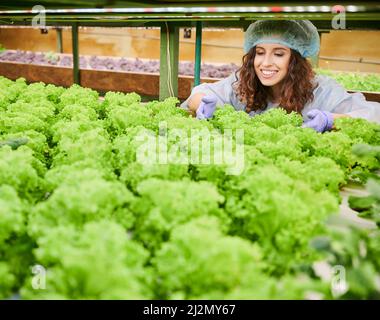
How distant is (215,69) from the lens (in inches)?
313

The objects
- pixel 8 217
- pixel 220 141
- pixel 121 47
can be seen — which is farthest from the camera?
pixel 121 47

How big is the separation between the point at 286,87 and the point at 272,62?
28 cm

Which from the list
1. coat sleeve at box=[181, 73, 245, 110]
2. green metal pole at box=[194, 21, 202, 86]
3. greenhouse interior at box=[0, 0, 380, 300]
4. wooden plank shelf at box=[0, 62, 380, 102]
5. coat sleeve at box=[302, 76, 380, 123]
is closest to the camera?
greenhouse interior at box=[0, 0, 380, 300]

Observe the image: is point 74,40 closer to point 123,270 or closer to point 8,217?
point 8,217

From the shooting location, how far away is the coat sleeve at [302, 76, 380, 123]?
3.40 m

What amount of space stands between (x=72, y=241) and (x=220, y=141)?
1019mm

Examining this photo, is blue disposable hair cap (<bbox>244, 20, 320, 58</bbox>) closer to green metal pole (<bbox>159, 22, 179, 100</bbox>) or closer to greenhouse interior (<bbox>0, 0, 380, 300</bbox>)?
greenhouse interior (<bbox>0, 0, 380, 300</bbox>)

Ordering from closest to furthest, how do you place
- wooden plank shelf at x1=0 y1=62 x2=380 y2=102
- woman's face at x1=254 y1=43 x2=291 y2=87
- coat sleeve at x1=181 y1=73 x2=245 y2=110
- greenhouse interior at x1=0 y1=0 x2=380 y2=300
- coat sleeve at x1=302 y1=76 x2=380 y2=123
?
greenhouse interior at x1=0 y1=0 x2=380 y2=300 < coat sleeve at x1=302 y1=76 x2=380 y2=123 < woman's face at x1=254 y1=43 x2=291 y2=87 < coat sleeve at x1=181 y1=73 x2=245 y2=110 < wooden plank shelf at x1=0 y1=62 x2=380 y2=102

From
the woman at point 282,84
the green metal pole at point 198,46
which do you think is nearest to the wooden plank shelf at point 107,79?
the green metal pole at point 198,46

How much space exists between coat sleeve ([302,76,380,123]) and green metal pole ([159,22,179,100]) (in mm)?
1376

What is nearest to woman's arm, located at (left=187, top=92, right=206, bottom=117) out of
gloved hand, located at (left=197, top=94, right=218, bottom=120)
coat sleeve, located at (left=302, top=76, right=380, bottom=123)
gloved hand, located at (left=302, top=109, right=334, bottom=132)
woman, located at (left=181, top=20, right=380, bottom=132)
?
woman, located at (left=181, top=20, right=380, bottom=132)

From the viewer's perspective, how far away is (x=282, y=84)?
154 inches

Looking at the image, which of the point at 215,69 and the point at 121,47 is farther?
the point at 121,47

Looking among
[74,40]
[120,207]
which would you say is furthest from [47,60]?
[120,207]
